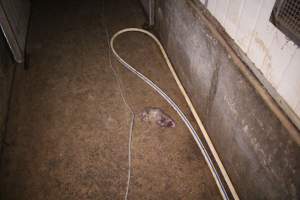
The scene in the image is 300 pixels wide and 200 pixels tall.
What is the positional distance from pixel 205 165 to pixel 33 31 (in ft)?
8.97

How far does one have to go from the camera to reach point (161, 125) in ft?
7.22

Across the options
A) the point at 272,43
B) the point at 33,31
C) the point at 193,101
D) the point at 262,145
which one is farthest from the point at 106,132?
the point at 33,31

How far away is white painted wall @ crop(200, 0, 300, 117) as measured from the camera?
1.04 meters

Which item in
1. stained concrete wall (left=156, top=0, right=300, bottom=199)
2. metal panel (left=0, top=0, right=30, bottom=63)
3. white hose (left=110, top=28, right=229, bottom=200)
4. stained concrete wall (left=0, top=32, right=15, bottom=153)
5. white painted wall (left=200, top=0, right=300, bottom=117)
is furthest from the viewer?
metal panel (left=0, top=0, right=30, bottom=63)

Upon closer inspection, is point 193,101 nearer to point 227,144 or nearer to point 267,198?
point 227,144

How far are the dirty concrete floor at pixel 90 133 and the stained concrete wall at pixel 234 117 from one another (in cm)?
28

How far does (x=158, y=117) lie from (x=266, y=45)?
48.9 inches

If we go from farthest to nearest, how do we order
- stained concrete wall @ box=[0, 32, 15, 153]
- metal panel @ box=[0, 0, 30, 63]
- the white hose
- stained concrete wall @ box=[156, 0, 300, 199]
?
1. metal panel @ box=[0, 0, 30, 63]
2. stained concrete wall @ box=[0, 32, 15, 153]
3. the white hose
4. stained concrete wall @ box=[156, 0, 300, 199]

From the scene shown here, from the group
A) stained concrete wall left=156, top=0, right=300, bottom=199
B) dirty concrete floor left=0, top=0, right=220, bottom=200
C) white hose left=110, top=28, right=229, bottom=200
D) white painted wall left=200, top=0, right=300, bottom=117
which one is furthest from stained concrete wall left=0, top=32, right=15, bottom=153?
white painted wall left=200, top=0, right=300, bottom=117

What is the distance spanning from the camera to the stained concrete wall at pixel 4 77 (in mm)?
2172

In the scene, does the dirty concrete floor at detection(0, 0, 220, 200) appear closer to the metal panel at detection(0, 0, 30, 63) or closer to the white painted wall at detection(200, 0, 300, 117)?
the metal panel at detection(0, 0, 30, 63)

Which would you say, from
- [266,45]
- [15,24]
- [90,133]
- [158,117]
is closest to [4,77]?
[15,24]

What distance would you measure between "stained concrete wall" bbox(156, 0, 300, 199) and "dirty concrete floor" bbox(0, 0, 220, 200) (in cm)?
28

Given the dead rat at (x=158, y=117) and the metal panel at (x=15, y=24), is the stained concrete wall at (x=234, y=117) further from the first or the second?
the metal panel at (x=15, y=24)
